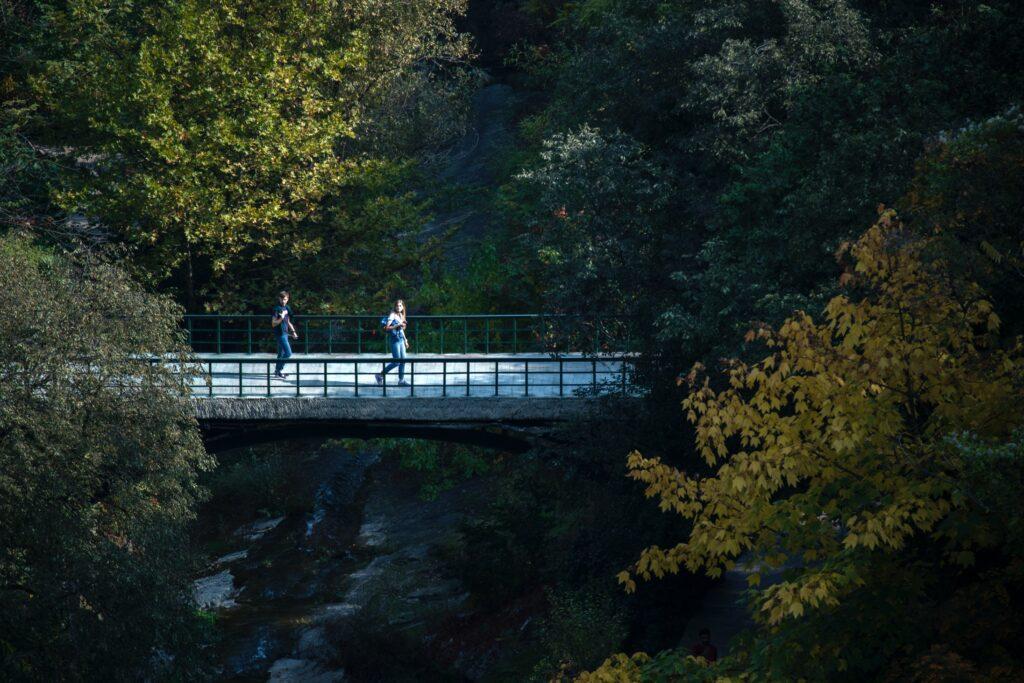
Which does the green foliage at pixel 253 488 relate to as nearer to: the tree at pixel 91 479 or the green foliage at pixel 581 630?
the green foliage at pixel 581 630

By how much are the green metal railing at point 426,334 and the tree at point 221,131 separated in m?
1.34

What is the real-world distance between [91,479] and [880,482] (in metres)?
11.7

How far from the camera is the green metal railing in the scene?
2619 cm

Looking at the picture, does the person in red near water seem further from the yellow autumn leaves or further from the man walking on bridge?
the man walking on bridge

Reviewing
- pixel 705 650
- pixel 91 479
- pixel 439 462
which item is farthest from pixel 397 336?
pixel 439 462

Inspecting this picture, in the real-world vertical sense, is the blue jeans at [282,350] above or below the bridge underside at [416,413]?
above

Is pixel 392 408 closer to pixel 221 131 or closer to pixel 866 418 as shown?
pixel 221 131

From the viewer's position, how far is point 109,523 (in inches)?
703

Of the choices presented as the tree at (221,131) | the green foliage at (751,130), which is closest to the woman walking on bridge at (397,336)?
the green foliage at (751,130)

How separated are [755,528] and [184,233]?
2178cm

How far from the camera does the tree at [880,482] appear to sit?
10383 millimetres

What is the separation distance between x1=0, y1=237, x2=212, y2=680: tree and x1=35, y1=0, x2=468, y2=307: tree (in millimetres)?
10426

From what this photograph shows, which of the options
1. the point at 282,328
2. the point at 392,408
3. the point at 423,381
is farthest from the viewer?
the point at 423,381

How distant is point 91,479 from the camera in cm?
1761
